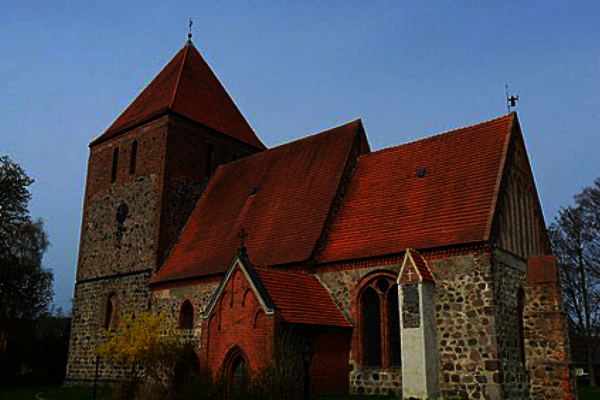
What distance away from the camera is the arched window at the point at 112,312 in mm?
22656

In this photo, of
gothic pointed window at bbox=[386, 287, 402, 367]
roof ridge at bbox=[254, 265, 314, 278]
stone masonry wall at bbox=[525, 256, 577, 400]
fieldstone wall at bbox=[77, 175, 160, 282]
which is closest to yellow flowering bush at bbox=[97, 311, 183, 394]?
fieldstone wall at bbox=[77, 175, 160, 282]

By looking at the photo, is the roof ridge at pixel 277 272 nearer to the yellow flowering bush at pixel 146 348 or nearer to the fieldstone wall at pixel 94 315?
the yellow flowering bush at pixel 146 348

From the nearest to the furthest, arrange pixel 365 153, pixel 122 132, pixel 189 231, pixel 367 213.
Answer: pixel 367 213, pixel 365 153, pixel 189 231, pixel 122 132

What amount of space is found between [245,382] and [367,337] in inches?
190

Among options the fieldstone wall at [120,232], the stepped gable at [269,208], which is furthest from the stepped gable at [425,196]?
the fieldstone wall at [120,232]

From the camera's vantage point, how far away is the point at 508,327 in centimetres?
1447

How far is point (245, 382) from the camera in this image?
40.0ft

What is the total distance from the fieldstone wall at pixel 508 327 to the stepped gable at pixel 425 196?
1262 millimetres

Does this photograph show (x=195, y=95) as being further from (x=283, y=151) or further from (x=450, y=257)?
(x=450, y=257)

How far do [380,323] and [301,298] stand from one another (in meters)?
2.24

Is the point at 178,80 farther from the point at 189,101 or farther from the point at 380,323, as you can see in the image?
the point at 380,323

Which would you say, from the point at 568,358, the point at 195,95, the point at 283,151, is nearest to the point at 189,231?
the point at 283,151

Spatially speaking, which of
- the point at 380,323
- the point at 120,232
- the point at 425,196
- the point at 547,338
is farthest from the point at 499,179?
the point at 120,232

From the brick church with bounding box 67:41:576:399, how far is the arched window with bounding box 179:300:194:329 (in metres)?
0.05
